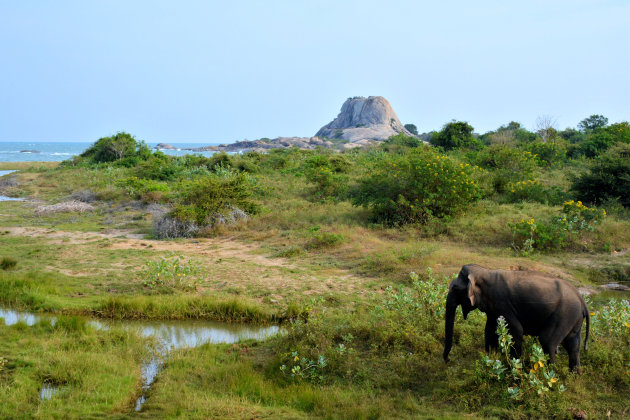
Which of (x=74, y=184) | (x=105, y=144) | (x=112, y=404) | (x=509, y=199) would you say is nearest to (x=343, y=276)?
(x=112, y=404)

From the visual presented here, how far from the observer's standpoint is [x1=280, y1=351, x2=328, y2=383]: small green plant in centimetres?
535

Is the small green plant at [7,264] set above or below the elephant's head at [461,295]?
below

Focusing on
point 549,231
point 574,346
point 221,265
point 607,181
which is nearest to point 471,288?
point 574,346

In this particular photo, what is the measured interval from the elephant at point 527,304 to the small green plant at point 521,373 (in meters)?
0.19

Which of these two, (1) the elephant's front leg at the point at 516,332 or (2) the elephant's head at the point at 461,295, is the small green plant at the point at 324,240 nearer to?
(2) the elephant's head at the point at 461,295

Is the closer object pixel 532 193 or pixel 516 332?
pixel 516 332

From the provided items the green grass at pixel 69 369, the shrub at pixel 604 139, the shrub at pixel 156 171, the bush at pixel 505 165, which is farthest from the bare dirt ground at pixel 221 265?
the shrub at pixel 604 139

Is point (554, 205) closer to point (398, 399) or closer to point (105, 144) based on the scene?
point (398, 399)

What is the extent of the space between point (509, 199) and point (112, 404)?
14.6m

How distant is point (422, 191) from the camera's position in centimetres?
1384

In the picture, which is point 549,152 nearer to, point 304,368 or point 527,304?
point 527,304

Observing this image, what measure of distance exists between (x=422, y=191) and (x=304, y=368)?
9.31 metres

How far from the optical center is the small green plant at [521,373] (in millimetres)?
4352

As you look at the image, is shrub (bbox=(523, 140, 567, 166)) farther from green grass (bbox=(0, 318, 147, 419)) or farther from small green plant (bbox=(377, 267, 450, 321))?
green grass (bbox=(0, 318, 147, 419))
